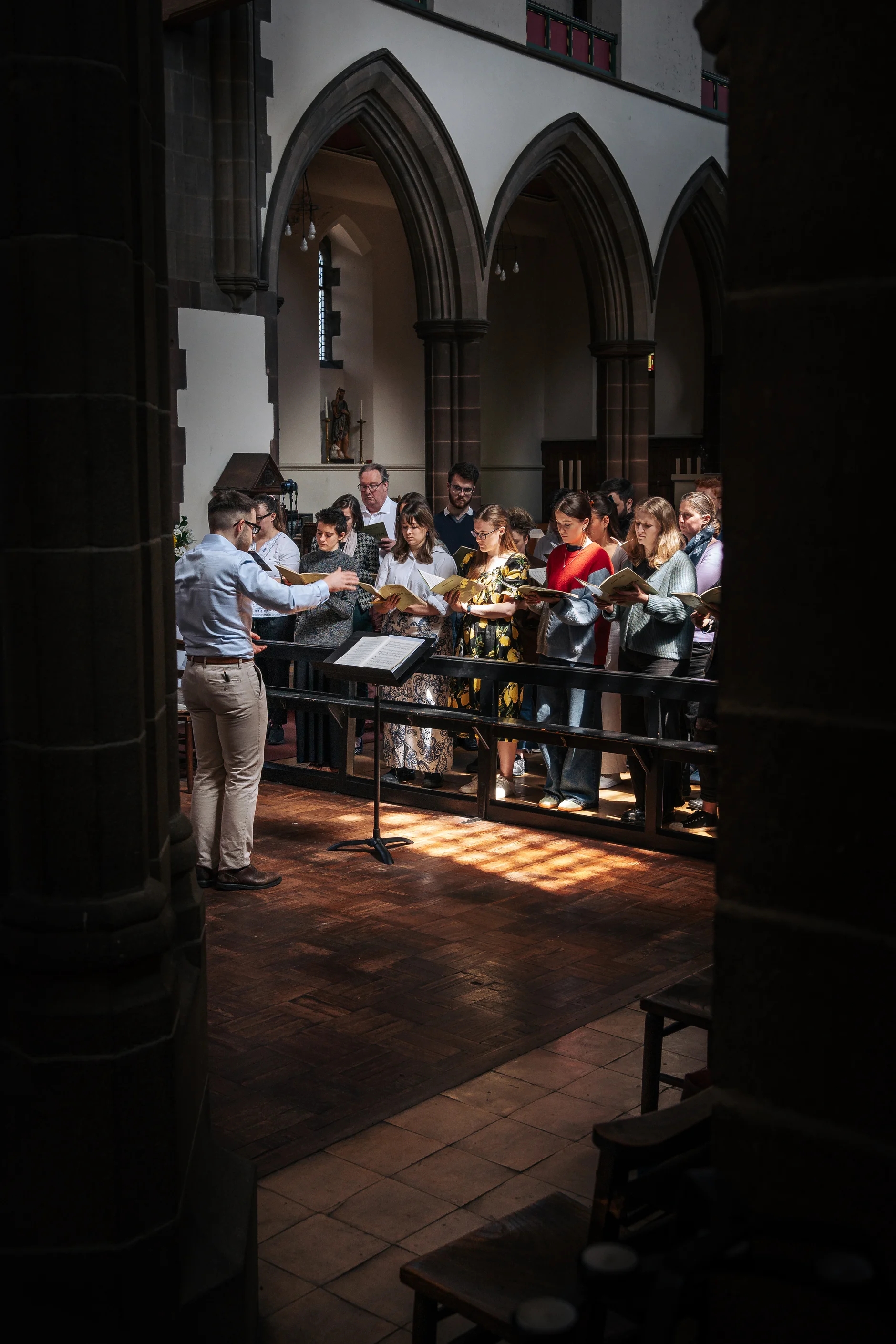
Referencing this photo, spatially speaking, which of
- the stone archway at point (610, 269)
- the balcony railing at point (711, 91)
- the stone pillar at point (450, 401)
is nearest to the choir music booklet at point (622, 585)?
the stone pillar at point (450, 401)

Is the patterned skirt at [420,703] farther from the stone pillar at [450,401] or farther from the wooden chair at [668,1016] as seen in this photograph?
the stone pillar at [450,401]

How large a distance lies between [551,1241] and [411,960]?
2.68 meters

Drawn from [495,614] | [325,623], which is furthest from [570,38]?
[495,614]

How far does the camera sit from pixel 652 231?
1584 centimetres

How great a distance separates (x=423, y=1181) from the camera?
338cm

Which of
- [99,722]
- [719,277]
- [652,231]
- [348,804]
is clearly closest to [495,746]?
[348,804]

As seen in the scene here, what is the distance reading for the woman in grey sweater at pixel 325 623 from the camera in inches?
311

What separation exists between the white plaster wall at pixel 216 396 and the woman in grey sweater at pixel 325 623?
344cm

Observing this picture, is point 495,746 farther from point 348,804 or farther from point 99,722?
point 99,722

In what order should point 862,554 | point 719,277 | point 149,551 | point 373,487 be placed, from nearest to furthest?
point 862,554 → point 149,551 → point 373,487 → point 719,277

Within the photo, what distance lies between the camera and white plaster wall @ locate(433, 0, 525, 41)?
13.0 metres

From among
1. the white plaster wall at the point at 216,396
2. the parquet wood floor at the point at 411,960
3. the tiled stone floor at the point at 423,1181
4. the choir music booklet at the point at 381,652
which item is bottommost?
the tiled stone floor at the point at 423,1181

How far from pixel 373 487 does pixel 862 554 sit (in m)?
7.87

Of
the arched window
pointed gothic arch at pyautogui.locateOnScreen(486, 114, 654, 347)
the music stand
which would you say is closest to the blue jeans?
the music stand
